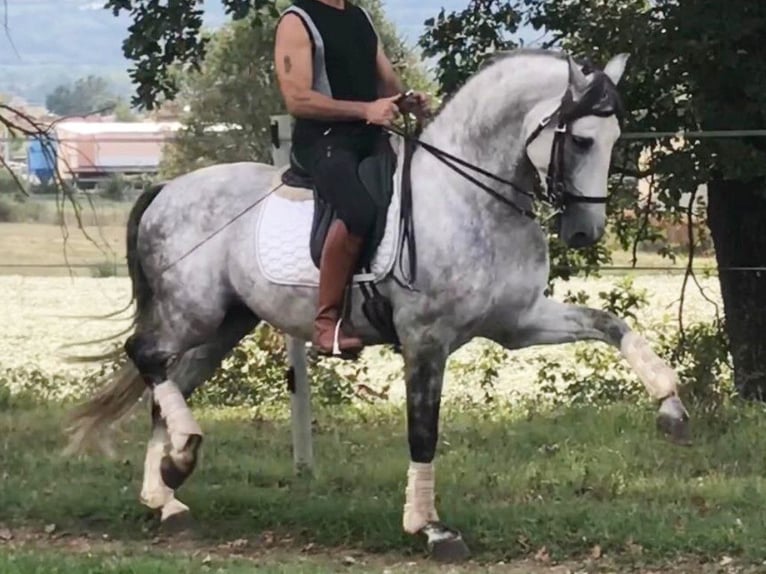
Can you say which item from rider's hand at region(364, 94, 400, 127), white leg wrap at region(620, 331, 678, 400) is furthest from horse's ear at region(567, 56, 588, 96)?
white leg wrap at region(620, 331, 678, 400)

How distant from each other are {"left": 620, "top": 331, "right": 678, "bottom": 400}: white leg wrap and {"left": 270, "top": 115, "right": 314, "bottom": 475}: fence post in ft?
7.78

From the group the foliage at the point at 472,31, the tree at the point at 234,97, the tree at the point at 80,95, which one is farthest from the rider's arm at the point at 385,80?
the tree at the point at 234,97

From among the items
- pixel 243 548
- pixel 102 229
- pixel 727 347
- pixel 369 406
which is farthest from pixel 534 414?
pixel 243 548

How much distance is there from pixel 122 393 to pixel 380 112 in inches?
88.5

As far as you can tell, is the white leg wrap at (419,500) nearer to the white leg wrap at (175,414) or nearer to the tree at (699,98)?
the white leg wrap at (175,414)

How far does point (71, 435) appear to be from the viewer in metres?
7.96

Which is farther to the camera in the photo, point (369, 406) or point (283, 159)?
point (369, 406)

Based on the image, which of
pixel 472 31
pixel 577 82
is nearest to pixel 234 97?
pixel 472 31

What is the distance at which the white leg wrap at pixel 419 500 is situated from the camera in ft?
22.3

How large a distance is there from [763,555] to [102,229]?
6149 millimetres

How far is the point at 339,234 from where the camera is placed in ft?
21.9

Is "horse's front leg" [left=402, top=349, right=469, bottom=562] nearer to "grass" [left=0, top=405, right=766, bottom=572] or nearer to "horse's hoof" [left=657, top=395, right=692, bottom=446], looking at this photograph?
"grass" [left=0, top=405, right=766, bottom=572]

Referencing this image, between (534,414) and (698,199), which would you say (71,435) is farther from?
(698,199)

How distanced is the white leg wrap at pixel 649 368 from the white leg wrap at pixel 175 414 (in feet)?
6.90
